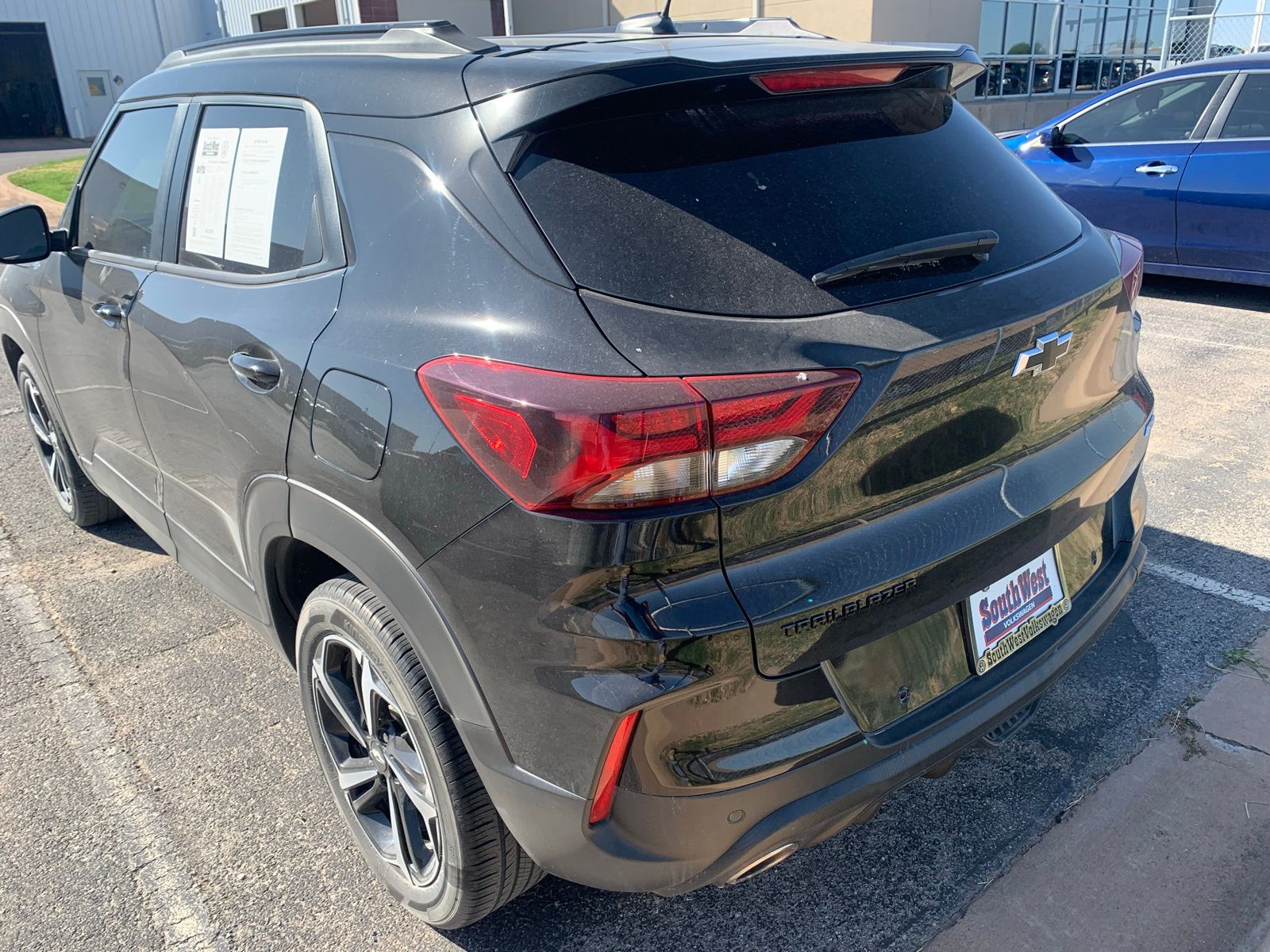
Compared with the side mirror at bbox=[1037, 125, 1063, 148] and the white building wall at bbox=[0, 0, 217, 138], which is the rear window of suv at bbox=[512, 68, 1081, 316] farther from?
the white building wall at bbox=[0, 0, 217, 138]

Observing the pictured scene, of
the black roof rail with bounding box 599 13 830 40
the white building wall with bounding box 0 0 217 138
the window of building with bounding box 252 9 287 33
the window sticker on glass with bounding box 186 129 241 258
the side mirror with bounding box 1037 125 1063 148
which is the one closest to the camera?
the window sticker on glass with bounding box 186 129 241 258

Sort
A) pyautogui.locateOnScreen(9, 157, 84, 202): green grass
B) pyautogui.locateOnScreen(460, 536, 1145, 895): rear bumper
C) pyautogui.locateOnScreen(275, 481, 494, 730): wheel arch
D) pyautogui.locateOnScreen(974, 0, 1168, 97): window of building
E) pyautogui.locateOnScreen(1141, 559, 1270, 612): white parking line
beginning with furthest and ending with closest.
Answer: pyautogui.locateOnScreen(974, 0, 1168, 97): window of building → pyautogui.locateOnScreen(9, 157, 84, 202): green grass → pyautogui.locateOnScreen(1141, 559, 1270, 612): white parking line → pyautogui.locateOnScreen(275, 481, 494, 730): wheel arch → pyautogui.locateOnScreen(460, 536, 1145, 895): rear bumper

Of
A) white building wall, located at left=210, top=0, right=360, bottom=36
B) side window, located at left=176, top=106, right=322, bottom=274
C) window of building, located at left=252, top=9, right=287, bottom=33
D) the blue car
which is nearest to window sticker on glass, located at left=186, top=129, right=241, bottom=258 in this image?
side window, located at left=176, top=106, right=322, bottom=274

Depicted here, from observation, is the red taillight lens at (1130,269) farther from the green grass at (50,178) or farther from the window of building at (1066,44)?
the window of building at (1066,44)

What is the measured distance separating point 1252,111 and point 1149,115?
29.6 inches

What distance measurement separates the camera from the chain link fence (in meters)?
15.8

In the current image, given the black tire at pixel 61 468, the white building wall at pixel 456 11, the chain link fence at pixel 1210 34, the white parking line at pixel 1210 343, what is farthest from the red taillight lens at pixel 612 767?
the white building wall at pixel 456 11

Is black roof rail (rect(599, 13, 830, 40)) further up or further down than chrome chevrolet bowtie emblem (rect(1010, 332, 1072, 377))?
further up

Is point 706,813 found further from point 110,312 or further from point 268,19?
point 268,19

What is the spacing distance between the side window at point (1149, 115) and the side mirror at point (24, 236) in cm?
717

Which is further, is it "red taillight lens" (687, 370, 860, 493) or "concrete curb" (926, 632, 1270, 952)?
"concrete curb" (926, 632, 1270, 952)

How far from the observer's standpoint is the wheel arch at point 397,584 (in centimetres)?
185

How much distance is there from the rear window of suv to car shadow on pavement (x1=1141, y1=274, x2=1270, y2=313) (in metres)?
6.22

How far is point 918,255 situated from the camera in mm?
1944
